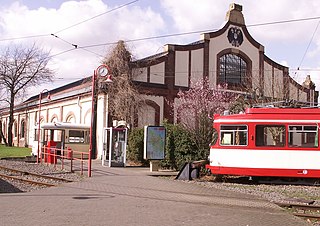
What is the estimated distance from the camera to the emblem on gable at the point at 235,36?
1522 inches

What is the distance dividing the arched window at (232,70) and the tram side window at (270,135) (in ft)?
67.9

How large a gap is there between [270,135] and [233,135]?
1.51 m

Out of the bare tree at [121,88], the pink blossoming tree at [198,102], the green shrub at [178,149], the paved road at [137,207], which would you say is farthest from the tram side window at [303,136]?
the bare tree at [121,88]

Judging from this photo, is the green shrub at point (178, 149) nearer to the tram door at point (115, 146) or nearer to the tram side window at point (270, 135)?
the tram door at point (115, 146)

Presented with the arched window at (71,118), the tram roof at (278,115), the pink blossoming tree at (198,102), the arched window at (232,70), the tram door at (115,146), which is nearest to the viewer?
the tram roof at (278,115)

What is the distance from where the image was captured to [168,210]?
1052 centimetres

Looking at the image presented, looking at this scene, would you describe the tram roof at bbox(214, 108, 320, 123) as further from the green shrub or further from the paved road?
the paved road

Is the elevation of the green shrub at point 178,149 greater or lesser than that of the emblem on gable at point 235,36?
lesser

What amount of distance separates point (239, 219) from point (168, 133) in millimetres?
12384

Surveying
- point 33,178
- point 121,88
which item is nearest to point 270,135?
point 33,178

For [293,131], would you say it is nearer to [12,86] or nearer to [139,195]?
[139,195]

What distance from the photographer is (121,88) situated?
103 feet

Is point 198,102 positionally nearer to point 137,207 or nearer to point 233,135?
point 233,135

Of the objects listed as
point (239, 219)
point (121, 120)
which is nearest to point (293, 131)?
point (239, 219)
